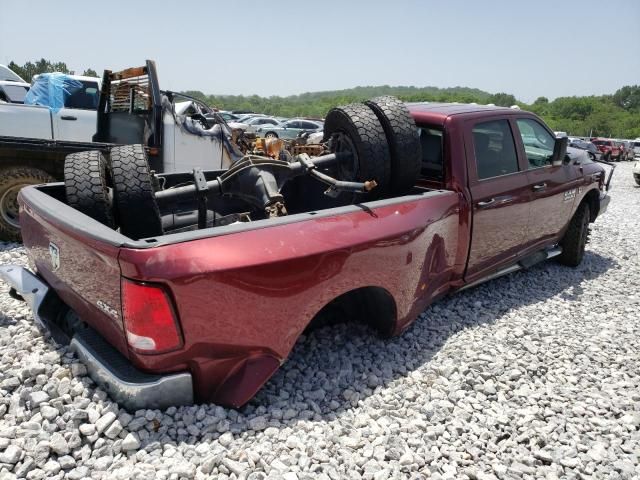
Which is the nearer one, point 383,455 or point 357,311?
point 383,455

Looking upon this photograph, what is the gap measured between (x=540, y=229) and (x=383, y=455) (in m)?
3.20

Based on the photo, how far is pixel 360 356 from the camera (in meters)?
3.14

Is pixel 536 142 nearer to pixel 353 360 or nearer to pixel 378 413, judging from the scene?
pixel 353 360

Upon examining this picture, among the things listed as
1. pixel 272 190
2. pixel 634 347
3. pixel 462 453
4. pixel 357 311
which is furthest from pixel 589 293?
pixel 272 190

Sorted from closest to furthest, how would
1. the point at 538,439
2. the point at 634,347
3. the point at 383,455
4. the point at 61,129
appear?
the point at 383,455 < the point at 538,439 < the point at 634,347 < the point at 61,129

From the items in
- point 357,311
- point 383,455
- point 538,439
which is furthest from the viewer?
point 357,311

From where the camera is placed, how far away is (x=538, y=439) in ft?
8.28

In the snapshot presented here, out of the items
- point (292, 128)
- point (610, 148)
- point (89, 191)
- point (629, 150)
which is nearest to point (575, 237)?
point (89, 191)

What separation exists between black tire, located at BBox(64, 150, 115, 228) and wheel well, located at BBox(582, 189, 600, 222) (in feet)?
16.5

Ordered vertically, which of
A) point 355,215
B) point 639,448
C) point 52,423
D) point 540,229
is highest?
point 355,215

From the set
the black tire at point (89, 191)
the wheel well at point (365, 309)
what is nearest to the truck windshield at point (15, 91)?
the black tire at point (89, 191)

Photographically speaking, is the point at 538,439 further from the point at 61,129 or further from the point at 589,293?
the point at 61,129

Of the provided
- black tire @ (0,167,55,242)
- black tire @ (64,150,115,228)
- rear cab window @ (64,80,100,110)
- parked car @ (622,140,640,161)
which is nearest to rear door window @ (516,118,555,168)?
black tire @ (64,150,115,228)

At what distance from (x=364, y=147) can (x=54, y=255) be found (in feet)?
6.58
